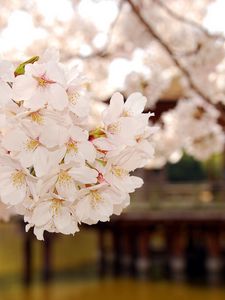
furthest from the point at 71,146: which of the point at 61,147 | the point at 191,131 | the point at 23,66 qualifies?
the point at 191,131

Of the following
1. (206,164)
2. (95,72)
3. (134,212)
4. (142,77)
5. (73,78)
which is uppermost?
(206,164)

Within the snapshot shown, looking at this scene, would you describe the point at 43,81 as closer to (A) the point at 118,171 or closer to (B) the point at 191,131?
(A) the point at 118,171

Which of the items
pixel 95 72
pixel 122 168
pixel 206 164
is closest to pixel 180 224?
pixel 206 164

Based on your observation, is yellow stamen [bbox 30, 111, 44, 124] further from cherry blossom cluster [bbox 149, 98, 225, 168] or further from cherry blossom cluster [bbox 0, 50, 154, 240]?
cherry blossom cluster [bbox 149, 98, 225, 168]

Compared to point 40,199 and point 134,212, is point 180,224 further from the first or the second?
point 40,199

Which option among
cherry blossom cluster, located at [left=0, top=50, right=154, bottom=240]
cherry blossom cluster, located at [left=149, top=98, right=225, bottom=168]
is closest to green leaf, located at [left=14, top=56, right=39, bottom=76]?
cherry blossom cluster, located at [left=0, top=50, right=154, bottom=240]

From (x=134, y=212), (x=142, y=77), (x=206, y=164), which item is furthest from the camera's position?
(x=206, y=164)

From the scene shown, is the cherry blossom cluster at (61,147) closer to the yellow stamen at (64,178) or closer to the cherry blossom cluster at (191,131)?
the yellow stamen at (64,178)

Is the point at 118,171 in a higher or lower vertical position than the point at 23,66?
lower
